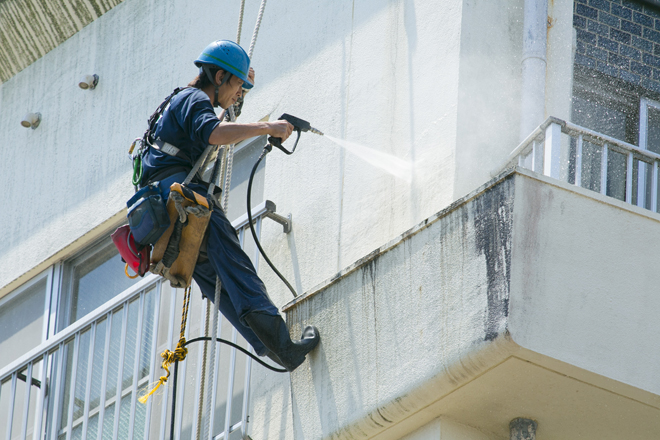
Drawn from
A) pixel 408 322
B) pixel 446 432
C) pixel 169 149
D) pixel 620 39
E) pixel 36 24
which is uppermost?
pixel 36 24

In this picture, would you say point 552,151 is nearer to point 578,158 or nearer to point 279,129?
point 578,158

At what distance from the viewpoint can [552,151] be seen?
6301mm

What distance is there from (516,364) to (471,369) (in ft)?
0.71

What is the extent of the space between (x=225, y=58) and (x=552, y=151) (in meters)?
1.99

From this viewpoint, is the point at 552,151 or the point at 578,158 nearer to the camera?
the point at 552,151

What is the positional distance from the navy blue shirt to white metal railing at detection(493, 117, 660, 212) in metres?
1.68

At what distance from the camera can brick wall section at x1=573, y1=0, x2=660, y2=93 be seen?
845 centimetres

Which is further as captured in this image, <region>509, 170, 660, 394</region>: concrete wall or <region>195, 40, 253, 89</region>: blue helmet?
<region>195, 40, 253, 89</region>: blue helmet

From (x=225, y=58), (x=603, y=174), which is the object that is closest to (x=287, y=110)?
(x=225, y=58)

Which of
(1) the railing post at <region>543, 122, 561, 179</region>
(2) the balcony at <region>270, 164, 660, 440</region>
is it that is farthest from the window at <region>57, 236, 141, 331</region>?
(1) the railing post at <region>543, 122, 561, 179</region>

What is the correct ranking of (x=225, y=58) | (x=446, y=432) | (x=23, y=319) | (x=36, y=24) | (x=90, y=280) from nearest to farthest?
1. (x=446, y=432)
2. (x=225, y=58)
3. (x=90, y=280)
4. (x=23, y=319)
5. (x=36, y=24)

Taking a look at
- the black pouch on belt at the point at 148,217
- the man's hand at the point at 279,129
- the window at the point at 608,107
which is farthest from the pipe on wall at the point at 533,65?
the black pouch on belt at the point at 148,217

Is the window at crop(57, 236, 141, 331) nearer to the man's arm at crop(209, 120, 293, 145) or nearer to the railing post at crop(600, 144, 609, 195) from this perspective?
the man's arm at crop(209, 120, 293, 145)

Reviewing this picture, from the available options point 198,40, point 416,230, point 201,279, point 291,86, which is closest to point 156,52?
point 198,40
